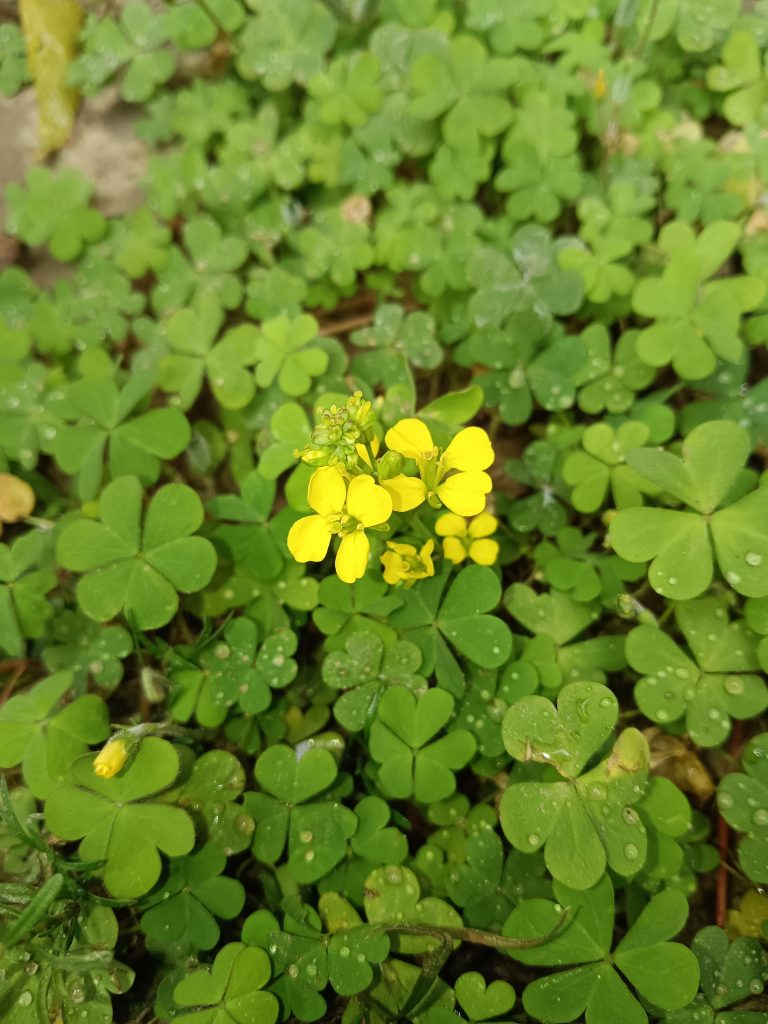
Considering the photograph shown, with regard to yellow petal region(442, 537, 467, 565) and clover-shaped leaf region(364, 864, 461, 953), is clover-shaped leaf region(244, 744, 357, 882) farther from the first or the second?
yellow petal region(442, 537, 467, 565)

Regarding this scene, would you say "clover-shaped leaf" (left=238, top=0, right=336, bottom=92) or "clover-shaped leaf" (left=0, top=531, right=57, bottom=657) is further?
"clover-shaped leaf" (left=238, top=0, right=336, bottom=92)

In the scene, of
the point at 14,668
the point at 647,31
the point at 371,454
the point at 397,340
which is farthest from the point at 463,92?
the point at 14,668

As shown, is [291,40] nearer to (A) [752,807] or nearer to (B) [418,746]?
(B) [418,746]

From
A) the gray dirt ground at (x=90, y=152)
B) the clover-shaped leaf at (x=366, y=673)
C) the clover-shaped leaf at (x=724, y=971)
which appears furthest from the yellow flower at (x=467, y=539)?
the gray dirt ground at (x=90, y=152)

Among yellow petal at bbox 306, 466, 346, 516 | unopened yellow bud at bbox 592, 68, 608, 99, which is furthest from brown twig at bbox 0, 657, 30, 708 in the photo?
unopened yellow bud at bbox 592, 68, 608, 99

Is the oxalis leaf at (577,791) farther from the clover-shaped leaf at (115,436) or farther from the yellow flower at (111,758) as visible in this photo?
the clover-shaped leaf at (115,436)

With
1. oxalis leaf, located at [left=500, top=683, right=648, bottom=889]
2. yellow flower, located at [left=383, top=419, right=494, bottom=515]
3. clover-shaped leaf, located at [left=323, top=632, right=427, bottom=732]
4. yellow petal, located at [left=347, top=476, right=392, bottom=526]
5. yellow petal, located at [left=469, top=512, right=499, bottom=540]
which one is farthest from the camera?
yellow petal, located at [left=469, top=512, right=499, bottom=540]

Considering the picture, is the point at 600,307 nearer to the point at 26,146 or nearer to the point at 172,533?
the point at 172,533
